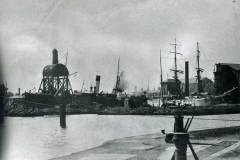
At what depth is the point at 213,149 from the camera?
41.8 ft

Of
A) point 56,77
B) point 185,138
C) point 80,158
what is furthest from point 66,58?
point 185,138

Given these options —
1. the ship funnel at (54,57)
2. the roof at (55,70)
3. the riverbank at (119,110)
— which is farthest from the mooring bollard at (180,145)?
the ship funnel at (54,57)

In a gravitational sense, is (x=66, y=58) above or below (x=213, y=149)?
above

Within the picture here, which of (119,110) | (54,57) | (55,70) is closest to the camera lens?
(119,110)

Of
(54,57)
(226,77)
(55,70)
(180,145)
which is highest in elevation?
(54,57)

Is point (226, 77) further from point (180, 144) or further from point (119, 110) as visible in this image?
point (180, 144)

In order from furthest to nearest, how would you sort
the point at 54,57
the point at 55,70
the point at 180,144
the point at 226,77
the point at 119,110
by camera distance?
the point at 226,77
the point at 54,57
the point at 55,70
the point at 119,110
the point at 180,144

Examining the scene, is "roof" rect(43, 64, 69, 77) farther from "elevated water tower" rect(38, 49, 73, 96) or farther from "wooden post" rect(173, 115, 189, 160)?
"wooden post" rect(173, 115, 189, 160)

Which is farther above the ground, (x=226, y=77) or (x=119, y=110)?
(x=226, y=77)

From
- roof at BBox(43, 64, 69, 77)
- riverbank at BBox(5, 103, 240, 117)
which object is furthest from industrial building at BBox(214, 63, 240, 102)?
roof at BBox(43, 64, 69, 77)

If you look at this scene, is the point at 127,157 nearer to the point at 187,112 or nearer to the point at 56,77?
the point at 187,112

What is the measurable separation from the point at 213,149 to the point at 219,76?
56.3 m

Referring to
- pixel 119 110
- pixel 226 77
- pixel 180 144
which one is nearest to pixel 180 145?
pixel 180 144

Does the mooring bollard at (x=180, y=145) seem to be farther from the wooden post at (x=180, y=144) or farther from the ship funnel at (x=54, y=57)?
the ship funnel at (x=54, y=57)
